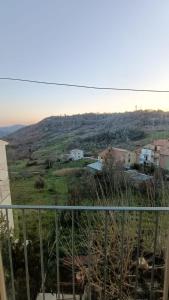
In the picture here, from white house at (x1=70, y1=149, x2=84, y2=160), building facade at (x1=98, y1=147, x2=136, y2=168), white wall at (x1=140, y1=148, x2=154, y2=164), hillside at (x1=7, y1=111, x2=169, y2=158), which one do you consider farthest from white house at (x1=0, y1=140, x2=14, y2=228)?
white wall at (x1=140, y1=148, x2=154, y2=164)

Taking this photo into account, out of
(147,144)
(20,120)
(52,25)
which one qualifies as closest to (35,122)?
(20,120)

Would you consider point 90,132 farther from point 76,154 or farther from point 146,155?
point 146,155

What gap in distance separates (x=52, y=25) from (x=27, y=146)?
1533 mm

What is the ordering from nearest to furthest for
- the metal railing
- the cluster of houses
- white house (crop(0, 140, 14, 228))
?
1. the metal railing
2. the cluster of houses
3. white house (crop(0, 140, 14, 228))

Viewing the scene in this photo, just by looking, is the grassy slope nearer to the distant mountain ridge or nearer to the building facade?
the building facade

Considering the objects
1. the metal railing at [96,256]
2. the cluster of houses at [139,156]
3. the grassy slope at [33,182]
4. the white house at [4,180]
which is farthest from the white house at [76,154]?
the white house at [4,180]

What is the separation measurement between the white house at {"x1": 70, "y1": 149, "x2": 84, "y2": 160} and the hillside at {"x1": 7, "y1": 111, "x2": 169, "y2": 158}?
0.24 feet

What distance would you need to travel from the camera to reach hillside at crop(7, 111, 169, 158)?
3.10 metres

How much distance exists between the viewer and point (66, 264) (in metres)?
3.28

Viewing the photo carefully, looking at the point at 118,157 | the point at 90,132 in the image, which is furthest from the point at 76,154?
the point at 118,157

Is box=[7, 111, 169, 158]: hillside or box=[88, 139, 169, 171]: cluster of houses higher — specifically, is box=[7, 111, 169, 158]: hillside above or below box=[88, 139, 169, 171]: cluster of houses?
above

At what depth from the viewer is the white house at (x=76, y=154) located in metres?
3.32

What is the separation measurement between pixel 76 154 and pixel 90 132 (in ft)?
1.27

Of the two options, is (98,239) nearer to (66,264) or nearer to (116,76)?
(66,264)
